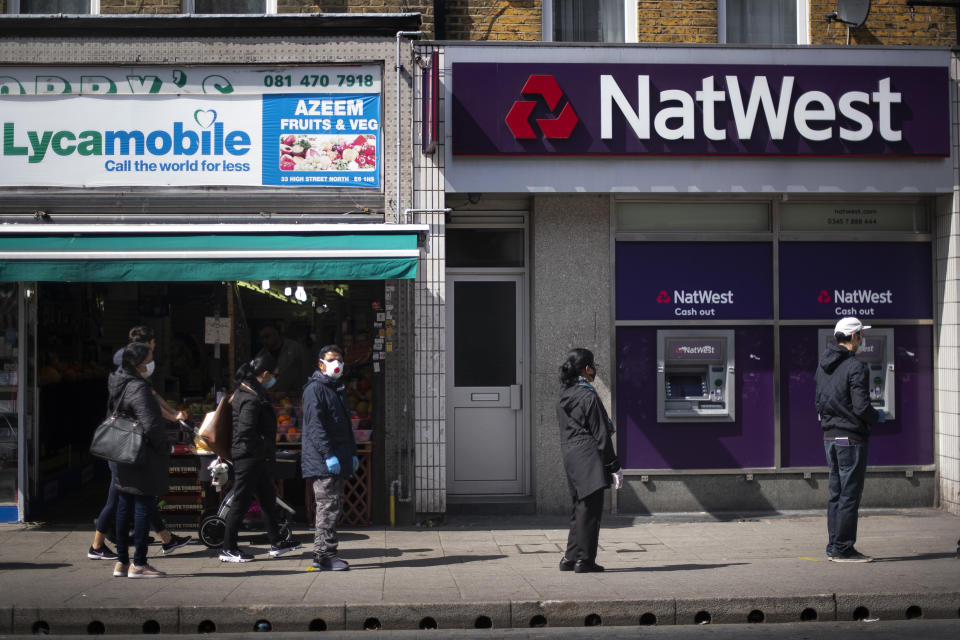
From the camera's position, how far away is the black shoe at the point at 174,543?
8.66 metres

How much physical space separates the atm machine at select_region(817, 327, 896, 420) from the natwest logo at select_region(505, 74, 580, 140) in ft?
12.8

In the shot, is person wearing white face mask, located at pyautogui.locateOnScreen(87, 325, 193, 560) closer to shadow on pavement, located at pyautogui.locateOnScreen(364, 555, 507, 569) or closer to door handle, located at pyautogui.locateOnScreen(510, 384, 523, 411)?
shadow on pavement, located at pyautogui.locateOnScreen(364, 555, 507, 569)

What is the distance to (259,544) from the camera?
926 centimetres

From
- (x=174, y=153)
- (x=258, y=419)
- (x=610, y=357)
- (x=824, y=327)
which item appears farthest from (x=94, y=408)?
(x=824, y=327)

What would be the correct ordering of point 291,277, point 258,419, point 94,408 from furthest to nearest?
point 94,408
point 291,277
point 258,419

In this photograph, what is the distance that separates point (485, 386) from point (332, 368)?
3035mm

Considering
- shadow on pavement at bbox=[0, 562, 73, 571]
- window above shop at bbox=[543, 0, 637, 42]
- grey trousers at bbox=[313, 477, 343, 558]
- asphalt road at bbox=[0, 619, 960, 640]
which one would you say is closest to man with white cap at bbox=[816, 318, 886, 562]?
asphalt road at bbox=[0, 619, 960, 640]

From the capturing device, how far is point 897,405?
1080 cm

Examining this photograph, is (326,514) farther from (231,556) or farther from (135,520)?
(135,520)

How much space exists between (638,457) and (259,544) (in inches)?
164

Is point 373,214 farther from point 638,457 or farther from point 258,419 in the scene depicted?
point 638,457

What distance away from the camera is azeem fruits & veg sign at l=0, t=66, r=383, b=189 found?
32.7 ft

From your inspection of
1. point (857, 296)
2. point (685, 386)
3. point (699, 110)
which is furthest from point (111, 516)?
point (857, 296)

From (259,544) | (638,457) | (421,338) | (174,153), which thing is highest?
(174,153)
